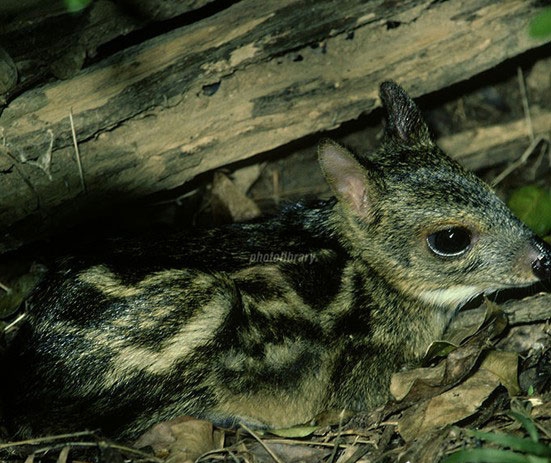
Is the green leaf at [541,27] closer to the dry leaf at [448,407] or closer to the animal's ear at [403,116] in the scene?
the animal's ear at [403,116]

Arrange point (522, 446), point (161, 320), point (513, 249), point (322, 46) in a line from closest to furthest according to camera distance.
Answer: point (522, 446), point (161, 320), point (513, 249), point (322, 46)

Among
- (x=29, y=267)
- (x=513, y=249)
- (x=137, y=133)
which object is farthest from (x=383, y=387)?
(x=29, y=267)

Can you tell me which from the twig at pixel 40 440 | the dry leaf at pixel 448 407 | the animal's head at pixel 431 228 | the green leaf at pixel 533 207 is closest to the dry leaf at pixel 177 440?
the twig at pixel 40 440

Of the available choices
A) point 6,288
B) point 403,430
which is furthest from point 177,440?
Answer: point 6,288

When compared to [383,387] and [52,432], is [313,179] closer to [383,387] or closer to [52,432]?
[383,387]

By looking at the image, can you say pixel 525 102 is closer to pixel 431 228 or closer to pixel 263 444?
pixel 431 228

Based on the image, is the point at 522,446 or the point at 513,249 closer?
the point at 522,446

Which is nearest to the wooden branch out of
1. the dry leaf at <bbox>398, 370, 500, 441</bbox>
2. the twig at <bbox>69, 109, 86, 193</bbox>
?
the dry leaf at <bbox>398, 370, 500, 441</bbox>
